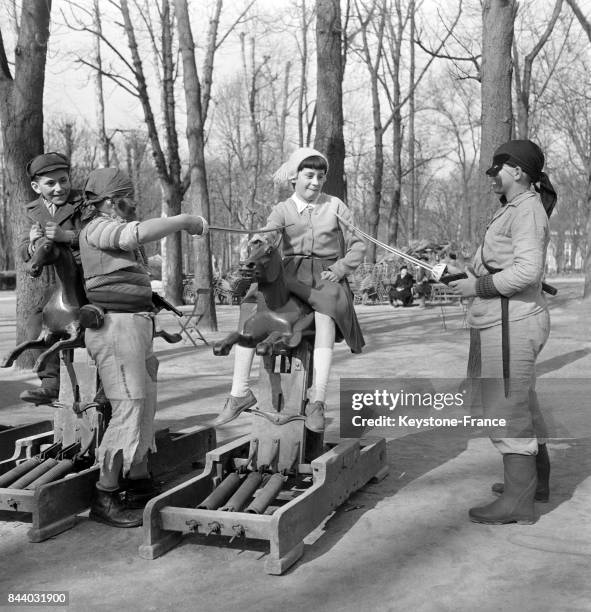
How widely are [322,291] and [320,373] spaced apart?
49 cm

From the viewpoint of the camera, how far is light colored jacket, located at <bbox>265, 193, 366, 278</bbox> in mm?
4680

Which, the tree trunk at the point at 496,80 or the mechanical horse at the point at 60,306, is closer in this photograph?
the mechanical horse at the point at 60,306

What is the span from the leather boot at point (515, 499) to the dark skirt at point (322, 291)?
48.2 inches

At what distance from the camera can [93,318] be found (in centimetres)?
398

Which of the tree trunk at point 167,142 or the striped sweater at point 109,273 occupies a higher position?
the tree trunk at point 167,142

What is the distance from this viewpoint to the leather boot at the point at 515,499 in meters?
3.99

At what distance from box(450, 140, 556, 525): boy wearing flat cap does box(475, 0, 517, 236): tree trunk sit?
4.58 metres

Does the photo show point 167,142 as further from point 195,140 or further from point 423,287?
point 423,287

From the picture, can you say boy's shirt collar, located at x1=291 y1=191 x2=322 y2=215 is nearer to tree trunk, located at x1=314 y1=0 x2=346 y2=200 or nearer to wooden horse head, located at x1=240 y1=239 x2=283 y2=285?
wooden horse head, located at x1=240 y1=239 x2=283 y2=285

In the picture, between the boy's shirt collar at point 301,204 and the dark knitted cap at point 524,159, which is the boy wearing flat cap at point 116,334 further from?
the dark knitted cap at point 524,159

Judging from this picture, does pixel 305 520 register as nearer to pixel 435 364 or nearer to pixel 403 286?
pixel 435 364

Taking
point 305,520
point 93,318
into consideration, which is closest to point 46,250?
point 93,318

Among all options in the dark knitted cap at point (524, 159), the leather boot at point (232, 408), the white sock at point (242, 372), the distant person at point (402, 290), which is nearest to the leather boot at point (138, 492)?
the leather boot at point (232, 408)

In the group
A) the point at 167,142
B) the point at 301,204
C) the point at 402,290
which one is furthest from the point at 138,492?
the point at 402,290
